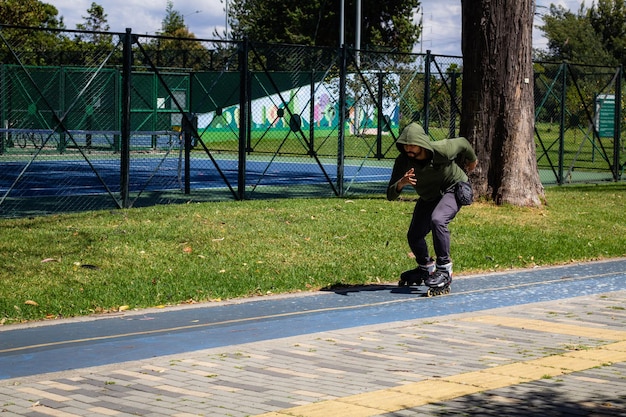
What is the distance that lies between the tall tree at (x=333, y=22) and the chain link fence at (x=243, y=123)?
1113 inches

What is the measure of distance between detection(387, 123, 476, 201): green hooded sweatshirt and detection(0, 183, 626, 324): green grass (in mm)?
1462

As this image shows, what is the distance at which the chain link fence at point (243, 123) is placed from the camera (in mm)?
19078

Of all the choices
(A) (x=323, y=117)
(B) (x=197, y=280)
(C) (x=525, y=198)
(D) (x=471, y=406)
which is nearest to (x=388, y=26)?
(A) (x=323, y=117)

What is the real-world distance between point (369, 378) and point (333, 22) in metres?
60.5

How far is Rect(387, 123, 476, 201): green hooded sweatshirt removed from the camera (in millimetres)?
10016

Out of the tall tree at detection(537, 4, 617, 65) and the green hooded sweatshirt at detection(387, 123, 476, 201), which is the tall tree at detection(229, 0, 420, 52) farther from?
the green hooded sweatshirt at detection(387, 123, 476, 201)

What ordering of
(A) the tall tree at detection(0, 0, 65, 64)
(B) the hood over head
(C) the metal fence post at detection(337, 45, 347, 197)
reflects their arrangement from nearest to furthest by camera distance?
(B) the hood over head, (C) the metal fence post at detection(337, 45, 347, 197), (A) the tall tree at detection(0, 0, 65, 64)

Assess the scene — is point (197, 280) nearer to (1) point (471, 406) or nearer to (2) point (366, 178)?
(1) point (471, 406)

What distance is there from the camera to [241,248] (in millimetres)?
12641

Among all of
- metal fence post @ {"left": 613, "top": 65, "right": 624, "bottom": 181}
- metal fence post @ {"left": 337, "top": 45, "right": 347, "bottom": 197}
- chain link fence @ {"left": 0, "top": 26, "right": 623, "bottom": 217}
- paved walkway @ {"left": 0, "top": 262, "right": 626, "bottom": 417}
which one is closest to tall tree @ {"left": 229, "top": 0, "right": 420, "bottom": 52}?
chain link fence @ {"left": 0, "top": 26, "right": 623, "bottom": 217}

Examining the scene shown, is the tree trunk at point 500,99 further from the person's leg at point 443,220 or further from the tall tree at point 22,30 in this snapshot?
the tall tree at point 22,30

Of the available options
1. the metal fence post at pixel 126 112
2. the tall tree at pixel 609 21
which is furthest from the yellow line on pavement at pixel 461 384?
the tall tree at pixel 609 21

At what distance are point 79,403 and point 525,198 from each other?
12.3 m

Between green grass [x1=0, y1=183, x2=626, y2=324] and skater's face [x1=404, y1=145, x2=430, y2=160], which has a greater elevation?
skater's face [x1=404, y1=145, x2=430, y2=160]
